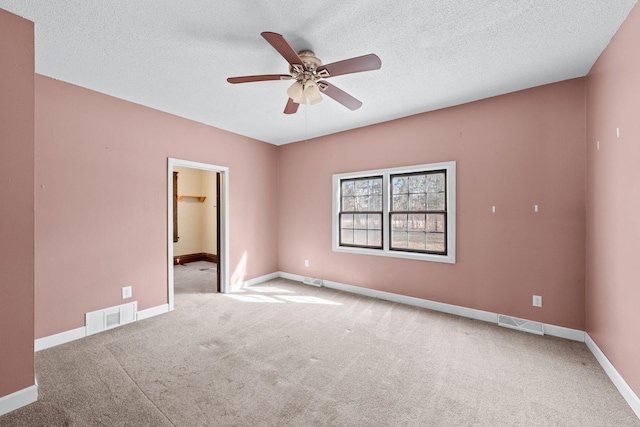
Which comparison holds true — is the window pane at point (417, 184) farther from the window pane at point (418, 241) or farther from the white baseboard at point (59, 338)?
the white baseboard at point (59, 338)

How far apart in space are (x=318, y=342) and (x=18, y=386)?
7.63 feet

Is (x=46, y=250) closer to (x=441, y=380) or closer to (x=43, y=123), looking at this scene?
(x=43, y=123)

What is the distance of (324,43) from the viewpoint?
215 centimetres

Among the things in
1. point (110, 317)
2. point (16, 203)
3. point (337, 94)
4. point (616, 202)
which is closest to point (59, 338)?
point (110, 317)

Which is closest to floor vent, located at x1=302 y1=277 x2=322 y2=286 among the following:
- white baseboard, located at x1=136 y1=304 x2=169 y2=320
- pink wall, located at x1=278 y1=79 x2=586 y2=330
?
pink wall, located at x1=278 y1=79 x2=586 y2=330

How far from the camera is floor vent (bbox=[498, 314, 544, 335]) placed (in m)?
2.91

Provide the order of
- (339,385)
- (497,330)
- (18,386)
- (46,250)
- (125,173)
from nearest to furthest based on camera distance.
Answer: (18,386)
(339,385)
(46,250)
(497,330)
(125,173)

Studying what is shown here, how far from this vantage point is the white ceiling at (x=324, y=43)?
180 cm

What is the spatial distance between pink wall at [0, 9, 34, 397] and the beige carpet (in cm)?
40

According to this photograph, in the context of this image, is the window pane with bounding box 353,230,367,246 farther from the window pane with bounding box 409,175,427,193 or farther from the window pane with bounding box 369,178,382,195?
the window pane with bounding box 409,175,427,193

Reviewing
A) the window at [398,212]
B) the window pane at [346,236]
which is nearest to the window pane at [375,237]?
the window at [398,212]

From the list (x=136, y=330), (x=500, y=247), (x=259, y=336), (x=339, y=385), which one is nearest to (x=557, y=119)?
(x=500, y=247)

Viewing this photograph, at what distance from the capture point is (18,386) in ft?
6.08

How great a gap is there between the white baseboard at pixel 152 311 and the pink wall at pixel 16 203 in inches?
56.3
